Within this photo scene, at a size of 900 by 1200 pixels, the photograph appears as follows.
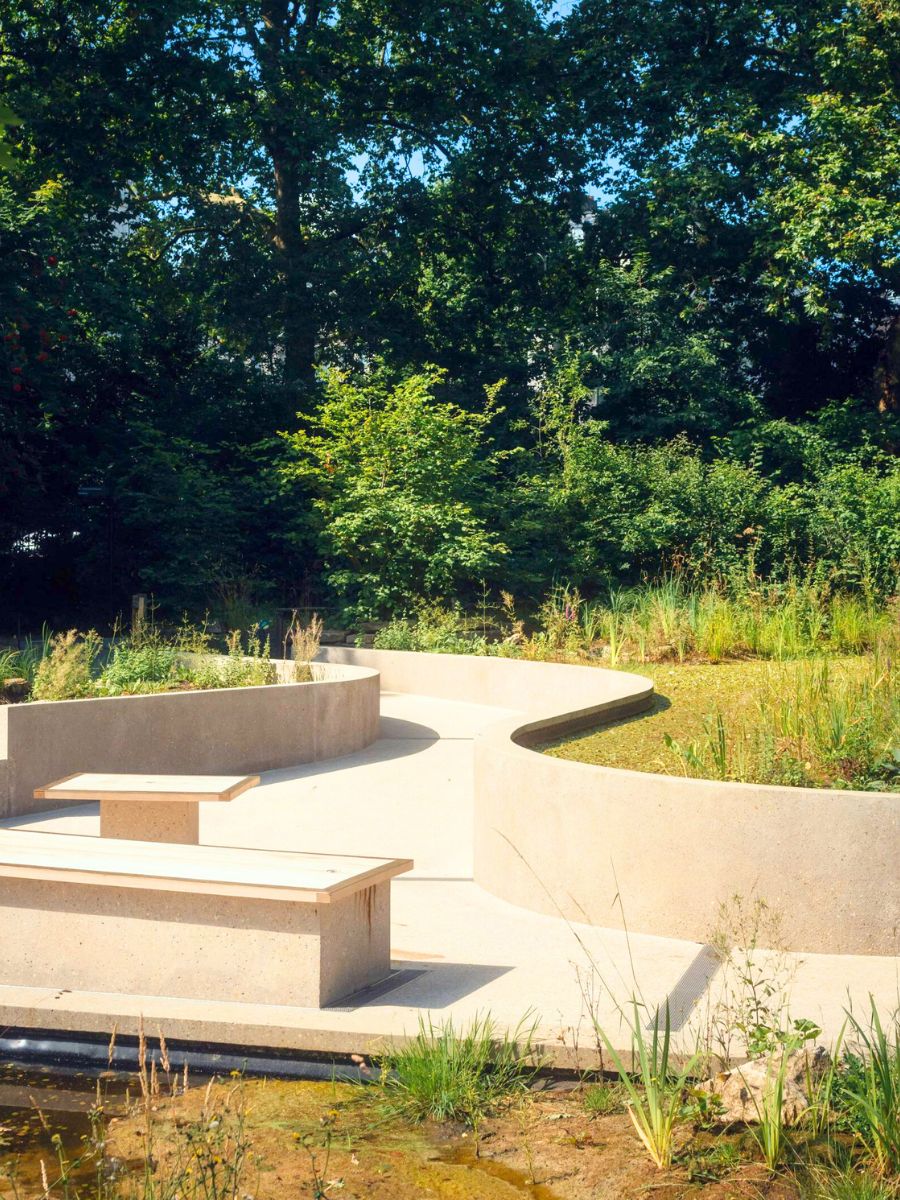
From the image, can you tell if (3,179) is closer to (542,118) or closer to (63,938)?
(542,118)

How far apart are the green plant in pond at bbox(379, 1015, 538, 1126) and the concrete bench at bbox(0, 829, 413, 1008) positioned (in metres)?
0.50

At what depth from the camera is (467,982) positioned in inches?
160

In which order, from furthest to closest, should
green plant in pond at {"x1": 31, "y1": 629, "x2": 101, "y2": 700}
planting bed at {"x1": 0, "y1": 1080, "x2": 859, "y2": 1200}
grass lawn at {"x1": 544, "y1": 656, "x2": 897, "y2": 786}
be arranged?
1. green plant in pond at {"x1": 31, "y1": 629, "x2": 101, "y2": 700}
2. grass lawn at {"x1": 544, "y1": 656, "x2": 897, "y2": 786}
3. planting bed at {"x1": 0, "y1": 1080, "x2": 859, "y2": 1200}

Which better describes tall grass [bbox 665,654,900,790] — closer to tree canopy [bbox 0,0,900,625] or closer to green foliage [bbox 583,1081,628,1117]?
green foliage [bbox 583,1081,628,1117]

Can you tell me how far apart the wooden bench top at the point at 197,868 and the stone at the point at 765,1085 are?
1.24 m

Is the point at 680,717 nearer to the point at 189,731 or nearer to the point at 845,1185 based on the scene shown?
the point at 189,731

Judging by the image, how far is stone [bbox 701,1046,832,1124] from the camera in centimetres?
300

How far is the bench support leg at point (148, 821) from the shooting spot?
524cm

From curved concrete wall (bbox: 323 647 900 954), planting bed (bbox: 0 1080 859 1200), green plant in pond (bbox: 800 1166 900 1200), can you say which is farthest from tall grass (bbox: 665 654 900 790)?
green plant in pond (bbox: 800 1166 900 1200)

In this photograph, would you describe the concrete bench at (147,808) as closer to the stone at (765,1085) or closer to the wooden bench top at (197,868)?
the wooden bench top at (197,868)

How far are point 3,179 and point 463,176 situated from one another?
329 inches

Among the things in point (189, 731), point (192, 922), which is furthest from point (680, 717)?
point (192, 922)

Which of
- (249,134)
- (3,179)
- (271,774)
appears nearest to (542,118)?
(249,134)

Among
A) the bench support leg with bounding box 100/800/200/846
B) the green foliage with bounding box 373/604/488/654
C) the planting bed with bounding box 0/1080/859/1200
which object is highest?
the green foliage with bounding box 373/604/488/654
